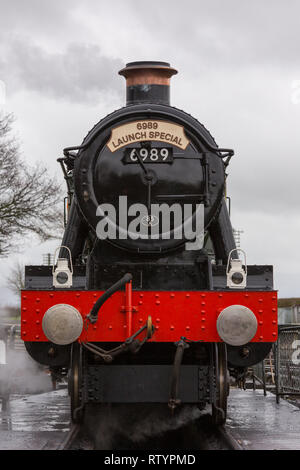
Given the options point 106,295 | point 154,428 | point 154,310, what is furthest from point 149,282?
point 154,428

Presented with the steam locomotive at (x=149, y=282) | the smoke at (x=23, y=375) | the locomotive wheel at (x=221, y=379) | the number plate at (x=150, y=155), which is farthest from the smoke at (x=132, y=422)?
the smoke at (x=23, y=375)

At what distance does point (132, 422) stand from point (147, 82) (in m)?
3.34

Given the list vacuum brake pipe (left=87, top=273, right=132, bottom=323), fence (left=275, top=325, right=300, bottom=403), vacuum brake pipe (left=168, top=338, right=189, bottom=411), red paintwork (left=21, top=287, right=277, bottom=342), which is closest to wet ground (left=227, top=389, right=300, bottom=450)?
fence (left=275, top=325, right=300, bottom=403)

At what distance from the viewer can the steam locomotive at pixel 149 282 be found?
621 centimetres

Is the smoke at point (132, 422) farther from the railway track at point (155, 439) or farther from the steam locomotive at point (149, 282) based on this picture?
the steam locomotive at point (149, 282)

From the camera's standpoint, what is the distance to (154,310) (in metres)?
6.25

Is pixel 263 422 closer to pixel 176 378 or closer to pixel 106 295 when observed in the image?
A: pixel 176 378

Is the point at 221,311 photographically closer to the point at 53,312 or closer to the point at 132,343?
the point at 132,343

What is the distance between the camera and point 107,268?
22.4ft

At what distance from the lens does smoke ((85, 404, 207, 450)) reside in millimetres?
6824

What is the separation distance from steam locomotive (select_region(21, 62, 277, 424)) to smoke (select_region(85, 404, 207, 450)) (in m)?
0.55
